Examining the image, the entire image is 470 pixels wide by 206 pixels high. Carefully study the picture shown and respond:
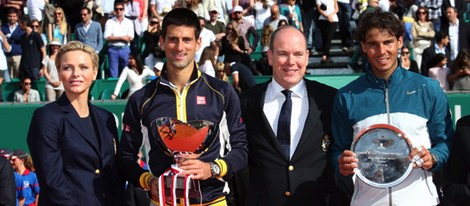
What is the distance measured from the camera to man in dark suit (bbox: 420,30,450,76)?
628 inches

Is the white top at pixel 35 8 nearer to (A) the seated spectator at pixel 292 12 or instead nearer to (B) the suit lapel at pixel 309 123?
Answer: (A) the seated spectator at pixel 292 12

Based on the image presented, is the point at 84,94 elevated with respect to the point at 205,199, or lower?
elevated

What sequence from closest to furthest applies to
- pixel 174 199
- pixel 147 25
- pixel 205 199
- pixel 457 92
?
1. pixel 174 199
2. pixel 205 199
3. pixel 457 92
4. pixel 147 25

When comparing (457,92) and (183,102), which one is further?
(457,92)

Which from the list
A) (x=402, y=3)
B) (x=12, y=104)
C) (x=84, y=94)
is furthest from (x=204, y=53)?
(x=84, y=94)

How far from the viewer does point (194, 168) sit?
5449mm

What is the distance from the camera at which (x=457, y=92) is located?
42.5 ft

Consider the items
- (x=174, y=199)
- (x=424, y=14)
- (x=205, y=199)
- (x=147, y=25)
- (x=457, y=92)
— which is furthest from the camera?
(x=147, y=25)

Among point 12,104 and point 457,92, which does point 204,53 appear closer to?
point 12,104

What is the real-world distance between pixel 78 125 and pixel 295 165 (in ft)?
4.77

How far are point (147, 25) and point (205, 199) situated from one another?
42.9ft

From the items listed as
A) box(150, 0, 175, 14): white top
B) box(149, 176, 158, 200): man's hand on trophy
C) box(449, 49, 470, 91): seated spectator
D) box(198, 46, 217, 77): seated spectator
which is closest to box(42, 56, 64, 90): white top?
box(198, 46, 217, 77): seated spectator

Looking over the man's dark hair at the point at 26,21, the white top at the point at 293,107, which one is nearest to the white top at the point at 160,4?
the man's dark hair at the point at 26,21

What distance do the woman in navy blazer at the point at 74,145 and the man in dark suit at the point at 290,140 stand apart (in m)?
0.95
